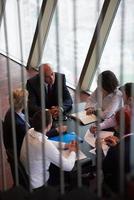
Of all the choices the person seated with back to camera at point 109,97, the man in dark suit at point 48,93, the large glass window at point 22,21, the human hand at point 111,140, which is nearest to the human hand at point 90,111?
the person seated with back to camera at point 109,97

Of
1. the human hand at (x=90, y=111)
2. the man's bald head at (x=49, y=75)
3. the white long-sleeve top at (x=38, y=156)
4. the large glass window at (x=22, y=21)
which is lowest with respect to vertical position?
the white long-sleeve top at (x=38, y=156)

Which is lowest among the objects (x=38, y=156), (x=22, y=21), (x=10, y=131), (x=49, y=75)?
(x=38, y=156)

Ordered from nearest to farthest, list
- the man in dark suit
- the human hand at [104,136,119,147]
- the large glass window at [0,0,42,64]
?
the large glass window at [0,0,42,64] → the human hand at [104,136,119,147] → the man in dark suit

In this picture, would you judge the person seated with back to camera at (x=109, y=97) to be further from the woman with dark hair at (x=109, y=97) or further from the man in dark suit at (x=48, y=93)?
the man in dark suit at (x=48, y=93)

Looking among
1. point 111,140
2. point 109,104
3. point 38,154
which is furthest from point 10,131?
point 109,104

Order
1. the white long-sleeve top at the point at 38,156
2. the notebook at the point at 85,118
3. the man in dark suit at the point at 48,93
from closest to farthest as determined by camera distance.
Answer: the white long-sleeve top at the point at 38,156 → the notebook at the point at 85,118 → the man in dark suit at the point at 48,93

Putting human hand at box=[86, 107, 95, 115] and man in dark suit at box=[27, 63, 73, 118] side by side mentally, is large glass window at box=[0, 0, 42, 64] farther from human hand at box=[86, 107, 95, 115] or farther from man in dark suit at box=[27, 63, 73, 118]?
human hand at box=[86, 107, 95, 115]

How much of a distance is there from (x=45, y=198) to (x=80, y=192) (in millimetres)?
176

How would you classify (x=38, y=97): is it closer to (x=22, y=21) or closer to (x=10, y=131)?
(x=10, y=131)

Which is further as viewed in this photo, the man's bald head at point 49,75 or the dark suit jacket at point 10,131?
the man's bald head at point 49,75

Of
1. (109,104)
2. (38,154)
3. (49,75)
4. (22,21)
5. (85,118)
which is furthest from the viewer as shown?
(49,75)

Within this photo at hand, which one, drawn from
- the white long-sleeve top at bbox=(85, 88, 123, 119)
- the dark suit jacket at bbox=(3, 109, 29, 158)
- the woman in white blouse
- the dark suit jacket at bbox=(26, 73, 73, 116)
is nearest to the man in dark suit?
the dark suit jacket at bbox=(26, 73, 73, 116)

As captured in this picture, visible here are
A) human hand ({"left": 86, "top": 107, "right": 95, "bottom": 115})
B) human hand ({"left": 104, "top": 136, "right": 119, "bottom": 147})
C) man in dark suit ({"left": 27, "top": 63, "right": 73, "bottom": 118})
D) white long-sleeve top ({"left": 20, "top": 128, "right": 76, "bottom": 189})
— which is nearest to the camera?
white long-sleeve top ({"left": 20, "top": 128, "right": 76, "bottom": 189})

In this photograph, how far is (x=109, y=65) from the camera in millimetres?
5590
